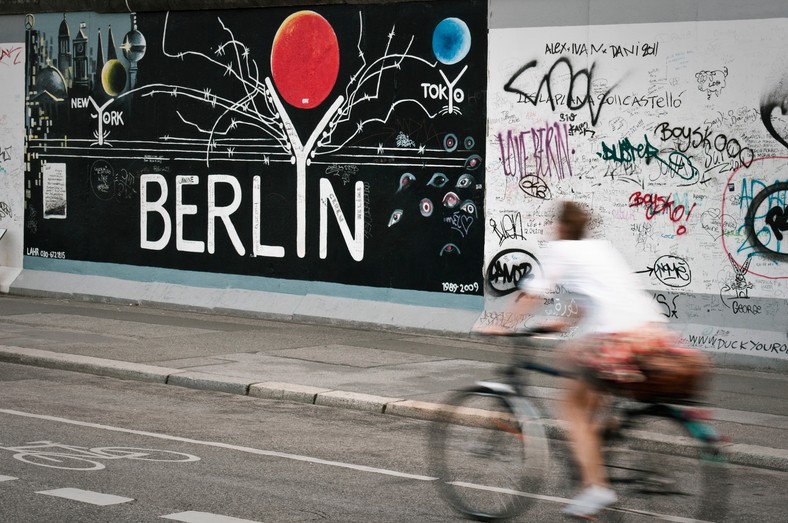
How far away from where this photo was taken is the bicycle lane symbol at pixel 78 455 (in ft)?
27.8

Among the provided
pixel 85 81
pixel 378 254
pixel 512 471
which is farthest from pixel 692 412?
pixel 85 81

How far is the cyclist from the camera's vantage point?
22.1 feet

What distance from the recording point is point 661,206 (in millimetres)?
14438

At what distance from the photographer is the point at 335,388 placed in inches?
465

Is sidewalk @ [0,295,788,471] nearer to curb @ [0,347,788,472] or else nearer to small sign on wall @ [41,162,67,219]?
curb @ [0,347,788,472]

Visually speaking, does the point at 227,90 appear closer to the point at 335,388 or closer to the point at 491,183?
the point at 491,183

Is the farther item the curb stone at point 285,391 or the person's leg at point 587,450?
the curb stone at point 285,391

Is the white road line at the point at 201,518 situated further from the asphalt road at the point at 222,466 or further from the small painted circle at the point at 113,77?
the small painted circle at the point at 113,77

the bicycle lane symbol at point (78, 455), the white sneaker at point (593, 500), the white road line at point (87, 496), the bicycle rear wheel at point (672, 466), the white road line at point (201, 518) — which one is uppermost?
the bicycle rear wheel at point (672, 466)

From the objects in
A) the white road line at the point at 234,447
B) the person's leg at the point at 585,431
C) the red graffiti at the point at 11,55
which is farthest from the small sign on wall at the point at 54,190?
the person's leg at the point at 585,431

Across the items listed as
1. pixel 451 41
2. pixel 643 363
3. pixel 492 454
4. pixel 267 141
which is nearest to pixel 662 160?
pixel 451 41

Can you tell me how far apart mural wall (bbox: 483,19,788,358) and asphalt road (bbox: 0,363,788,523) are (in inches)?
187

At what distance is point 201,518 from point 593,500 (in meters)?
2.16

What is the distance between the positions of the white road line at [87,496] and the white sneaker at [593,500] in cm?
265
